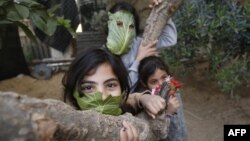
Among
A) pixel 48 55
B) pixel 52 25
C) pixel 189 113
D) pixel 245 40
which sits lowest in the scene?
pixel 189 113

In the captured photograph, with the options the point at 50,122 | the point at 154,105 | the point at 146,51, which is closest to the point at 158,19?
the point at 146,51

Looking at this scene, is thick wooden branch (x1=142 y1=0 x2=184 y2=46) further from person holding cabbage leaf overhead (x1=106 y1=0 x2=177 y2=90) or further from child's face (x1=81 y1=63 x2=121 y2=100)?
child's face (x1=81 y1=63 x2=121 y2=100)

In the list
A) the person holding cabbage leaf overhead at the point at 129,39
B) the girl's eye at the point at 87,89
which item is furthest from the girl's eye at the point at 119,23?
the girl's eye at the point at 87,89

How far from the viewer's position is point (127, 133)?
812mm

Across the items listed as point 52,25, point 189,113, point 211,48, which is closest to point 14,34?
point 52,25

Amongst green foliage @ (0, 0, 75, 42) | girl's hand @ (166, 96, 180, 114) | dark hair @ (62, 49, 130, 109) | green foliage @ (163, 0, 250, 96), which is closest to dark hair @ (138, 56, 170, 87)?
dark hair @ (62, 49, 130, 109)

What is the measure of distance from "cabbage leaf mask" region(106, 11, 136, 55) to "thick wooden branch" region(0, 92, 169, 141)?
0.80 metres

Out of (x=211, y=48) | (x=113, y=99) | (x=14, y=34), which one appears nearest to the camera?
(x=113, y=99)

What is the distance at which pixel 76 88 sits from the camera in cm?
122

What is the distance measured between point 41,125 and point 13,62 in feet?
14.9

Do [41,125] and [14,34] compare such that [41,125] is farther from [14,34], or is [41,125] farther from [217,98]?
[14,34]

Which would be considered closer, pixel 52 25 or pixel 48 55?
pixel 52 25

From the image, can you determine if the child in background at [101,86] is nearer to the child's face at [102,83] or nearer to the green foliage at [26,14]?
the child's face at [102,83]

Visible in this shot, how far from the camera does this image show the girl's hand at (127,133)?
2.59 feet
